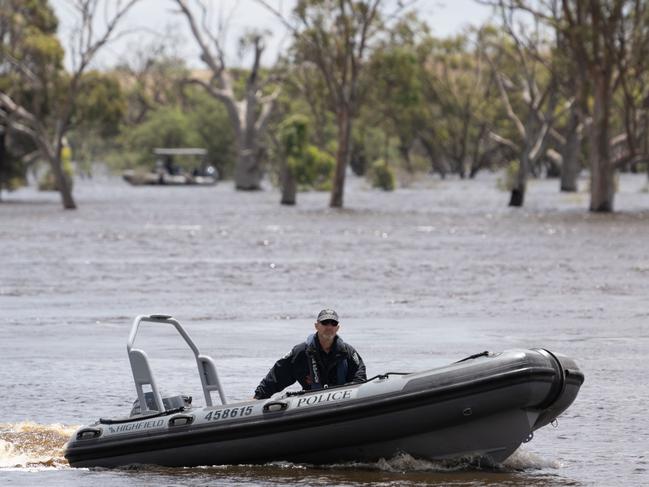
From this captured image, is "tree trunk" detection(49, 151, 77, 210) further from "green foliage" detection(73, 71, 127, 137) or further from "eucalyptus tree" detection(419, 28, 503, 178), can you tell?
"eucalyptus tree" detection(419, 28, 503, 178)

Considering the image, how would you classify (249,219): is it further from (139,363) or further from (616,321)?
(139,363)

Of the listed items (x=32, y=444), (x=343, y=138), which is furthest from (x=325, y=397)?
(x=343, y=138)

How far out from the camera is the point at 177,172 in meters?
119

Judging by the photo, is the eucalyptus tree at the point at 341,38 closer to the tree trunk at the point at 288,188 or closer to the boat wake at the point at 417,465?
the tree trunk at the point at 288,188

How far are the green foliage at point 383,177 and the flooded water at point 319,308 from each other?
140 ft

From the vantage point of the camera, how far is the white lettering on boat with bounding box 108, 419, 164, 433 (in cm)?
1298

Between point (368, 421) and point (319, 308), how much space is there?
13.8m

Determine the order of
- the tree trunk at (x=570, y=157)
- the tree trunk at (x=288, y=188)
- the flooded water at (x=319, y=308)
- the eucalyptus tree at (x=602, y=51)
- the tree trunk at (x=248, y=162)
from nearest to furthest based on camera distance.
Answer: the flooded water at (x=319, y=308) → the eucalyptus tree at (x=602, y=51) → the tree trunk at (x=288, y=188) → the tree trunk at (x=570, y=157) → the tree trunk at (x=248, y=162)

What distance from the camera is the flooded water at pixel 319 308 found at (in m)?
13.7

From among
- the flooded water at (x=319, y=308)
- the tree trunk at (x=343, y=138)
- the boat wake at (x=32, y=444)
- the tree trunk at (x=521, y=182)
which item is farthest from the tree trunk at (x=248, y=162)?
the boat wake at (x=32, y=444)

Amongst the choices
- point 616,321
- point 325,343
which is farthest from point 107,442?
point 616,321

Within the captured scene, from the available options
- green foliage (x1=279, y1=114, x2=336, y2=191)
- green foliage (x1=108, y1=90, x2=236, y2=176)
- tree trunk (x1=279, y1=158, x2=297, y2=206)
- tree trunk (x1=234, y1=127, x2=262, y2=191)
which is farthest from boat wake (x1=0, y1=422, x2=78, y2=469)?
green foliage (x1=108, y1=90, x2=236, y2=176)

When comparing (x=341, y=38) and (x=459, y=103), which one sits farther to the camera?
(x=459, y=103)

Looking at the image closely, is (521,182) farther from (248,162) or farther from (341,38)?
(248,162)
